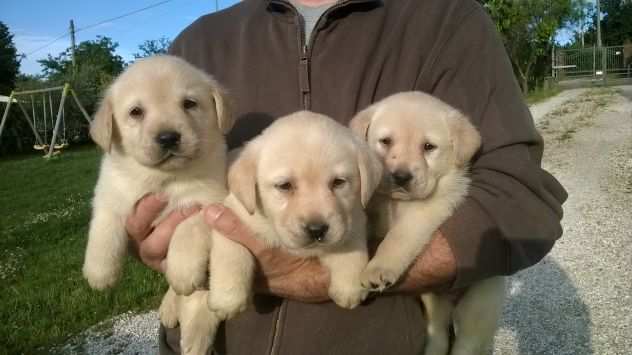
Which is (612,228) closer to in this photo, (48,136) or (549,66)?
(48,136)

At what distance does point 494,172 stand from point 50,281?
611cm

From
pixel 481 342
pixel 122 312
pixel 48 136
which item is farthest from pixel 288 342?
pixel 48 136

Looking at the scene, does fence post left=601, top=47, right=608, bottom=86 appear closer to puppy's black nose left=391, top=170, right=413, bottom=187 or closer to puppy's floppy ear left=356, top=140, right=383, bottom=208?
puppy's black nose left=391, top=170, right=413, bottom=187

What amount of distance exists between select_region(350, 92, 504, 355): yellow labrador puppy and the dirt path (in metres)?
2.92

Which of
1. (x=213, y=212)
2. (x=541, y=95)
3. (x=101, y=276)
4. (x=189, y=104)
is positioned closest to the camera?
(x=213, y=212)

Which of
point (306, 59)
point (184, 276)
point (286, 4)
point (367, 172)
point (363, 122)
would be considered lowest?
point (184, 276)

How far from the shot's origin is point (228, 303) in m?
2.45

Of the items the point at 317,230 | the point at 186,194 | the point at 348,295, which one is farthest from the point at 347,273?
the point at 186,194

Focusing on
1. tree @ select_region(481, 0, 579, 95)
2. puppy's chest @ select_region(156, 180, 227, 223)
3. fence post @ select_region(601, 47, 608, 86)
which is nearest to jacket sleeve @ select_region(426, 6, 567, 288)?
puppy's chest @ select_region(156, 180, 227, 223)

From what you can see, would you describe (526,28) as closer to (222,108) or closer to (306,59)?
(306,59)

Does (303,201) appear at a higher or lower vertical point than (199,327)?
higher

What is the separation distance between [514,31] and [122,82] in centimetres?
3077

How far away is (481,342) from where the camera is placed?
314 cm

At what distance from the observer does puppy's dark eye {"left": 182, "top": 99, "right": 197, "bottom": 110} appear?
9.64 ft
